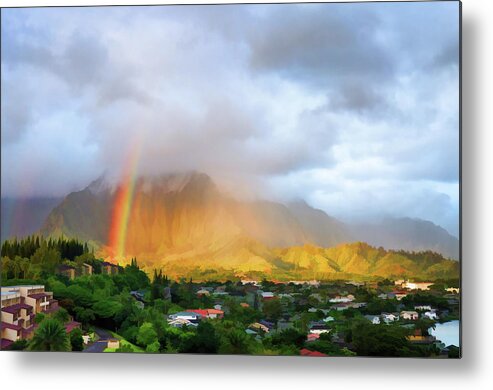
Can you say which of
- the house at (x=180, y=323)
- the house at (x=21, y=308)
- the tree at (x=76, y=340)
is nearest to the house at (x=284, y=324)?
the house at (x=180, y=323)

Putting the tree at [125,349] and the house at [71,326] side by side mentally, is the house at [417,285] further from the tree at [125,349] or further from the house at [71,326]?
the house at [71,326]

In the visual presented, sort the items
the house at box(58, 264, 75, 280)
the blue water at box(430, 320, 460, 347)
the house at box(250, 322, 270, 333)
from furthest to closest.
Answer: the house at box(58, 264, 75, 280) → the house at box(250, 322, 270, 333) → the blue water at box(430, 320, 460, 347)

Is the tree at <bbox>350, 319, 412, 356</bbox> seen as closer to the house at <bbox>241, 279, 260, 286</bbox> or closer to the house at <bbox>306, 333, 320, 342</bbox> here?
the house at <bbox>306, 333, 320, 342</bbox>

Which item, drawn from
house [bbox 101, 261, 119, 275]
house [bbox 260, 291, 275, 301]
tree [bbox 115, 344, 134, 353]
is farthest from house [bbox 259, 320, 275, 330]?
house [bbox 101, 261, 119, 275]

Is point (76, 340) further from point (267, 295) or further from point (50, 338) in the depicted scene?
point (267, 295)

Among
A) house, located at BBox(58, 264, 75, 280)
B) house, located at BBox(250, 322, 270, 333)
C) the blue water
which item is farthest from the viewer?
house, located at BBox(58, 264, 75, 280)

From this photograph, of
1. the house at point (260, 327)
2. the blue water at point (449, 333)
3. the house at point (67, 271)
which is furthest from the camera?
the house at point (67, 271)

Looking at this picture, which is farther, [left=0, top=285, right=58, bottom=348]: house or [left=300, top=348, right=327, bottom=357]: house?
[left=0, top=285, right=58, bottom=348]: house
